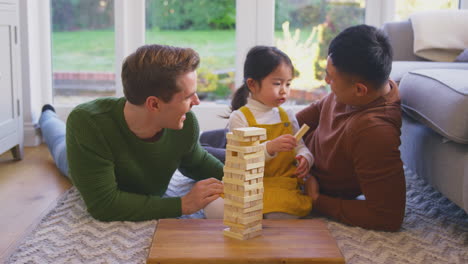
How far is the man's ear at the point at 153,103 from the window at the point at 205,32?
166 centimetres

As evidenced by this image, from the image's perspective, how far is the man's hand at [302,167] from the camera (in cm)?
184

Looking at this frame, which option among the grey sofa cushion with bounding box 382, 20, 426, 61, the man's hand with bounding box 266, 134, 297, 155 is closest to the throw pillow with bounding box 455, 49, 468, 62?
the grey sofa cushion with bounding box 382, 20, 426, 61

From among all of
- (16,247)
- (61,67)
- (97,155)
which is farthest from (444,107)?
(61,67)

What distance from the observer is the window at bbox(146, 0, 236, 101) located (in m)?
3.20

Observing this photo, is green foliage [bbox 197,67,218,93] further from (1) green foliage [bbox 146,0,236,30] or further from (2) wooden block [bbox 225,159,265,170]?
(2) wooden block [bbox 225,159,265,170]

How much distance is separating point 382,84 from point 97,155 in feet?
2.80

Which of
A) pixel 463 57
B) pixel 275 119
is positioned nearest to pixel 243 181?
pixel 275 119

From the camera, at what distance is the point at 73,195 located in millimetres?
2064

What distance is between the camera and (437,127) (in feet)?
5.57

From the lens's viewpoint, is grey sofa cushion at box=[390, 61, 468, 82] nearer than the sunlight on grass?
Yes

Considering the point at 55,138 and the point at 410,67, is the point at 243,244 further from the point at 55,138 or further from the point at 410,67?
the point at 55,138

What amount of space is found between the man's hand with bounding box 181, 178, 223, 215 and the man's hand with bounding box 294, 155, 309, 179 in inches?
10.4

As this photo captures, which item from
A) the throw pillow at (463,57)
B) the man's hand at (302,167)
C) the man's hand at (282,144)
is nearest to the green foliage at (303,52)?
the throw pillow at (463,57)

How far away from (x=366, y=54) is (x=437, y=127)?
0.95 feet
